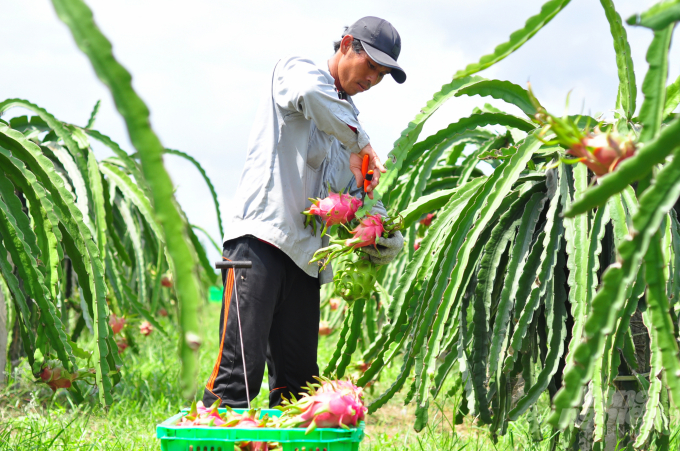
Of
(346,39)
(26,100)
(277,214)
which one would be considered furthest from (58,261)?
(346,39)

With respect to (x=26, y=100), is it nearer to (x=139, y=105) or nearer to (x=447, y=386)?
(x=139, y=105)

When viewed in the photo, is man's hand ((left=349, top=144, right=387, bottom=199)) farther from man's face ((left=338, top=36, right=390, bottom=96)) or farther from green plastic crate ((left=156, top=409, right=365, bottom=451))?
Answer: green plastic crate ((left=156, top=409, right=365, bottom=451))

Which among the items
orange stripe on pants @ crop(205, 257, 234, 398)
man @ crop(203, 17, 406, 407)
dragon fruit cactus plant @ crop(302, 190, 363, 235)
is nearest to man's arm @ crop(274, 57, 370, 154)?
man @ crop(203, 17, 406, 407)

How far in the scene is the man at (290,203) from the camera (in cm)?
171

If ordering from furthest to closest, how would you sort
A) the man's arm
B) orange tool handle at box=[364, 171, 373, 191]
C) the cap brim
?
the cap brim
orange tool handle at box=[364, 171, 373, 191]
the man's arm

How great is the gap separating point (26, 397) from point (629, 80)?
2.95 metres

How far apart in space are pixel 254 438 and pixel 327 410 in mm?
164

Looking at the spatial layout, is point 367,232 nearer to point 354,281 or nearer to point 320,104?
point 354,281

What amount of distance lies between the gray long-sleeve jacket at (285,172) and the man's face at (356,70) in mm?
181

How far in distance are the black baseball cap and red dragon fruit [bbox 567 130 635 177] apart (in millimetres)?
1020

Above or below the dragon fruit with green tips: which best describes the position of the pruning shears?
above

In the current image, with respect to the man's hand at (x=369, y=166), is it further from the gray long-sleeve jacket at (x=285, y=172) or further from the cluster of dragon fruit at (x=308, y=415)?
the cluster of dragon fruit at (x=308, y=415)

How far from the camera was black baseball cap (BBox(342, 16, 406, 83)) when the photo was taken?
185 centimetres

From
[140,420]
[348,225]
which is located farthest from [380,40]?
[140,420]
